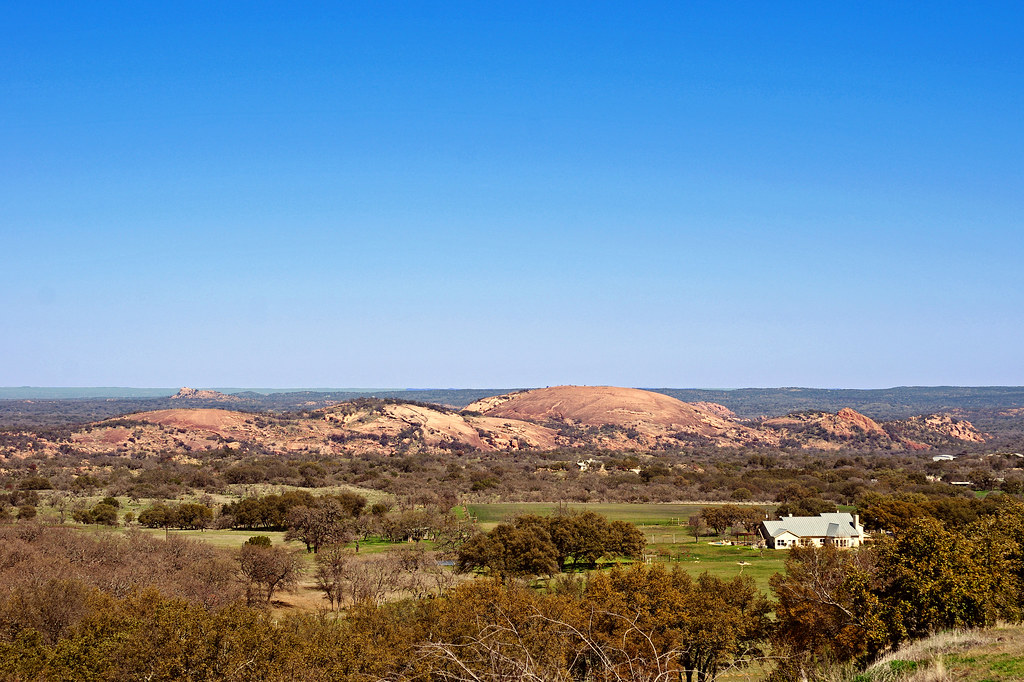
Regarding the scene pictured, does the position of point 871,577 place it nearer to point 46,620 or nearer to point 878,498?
point 46,620

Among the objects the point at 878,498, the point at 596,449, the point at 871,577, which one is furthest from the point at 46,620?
the point at 596,449

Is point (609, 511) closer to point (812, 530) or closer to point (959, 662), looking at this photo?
point (812, 530)

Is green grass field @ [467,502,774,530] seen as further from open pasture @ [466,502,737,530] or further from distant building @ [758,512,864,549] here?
distant building @ [758,512,864,549]

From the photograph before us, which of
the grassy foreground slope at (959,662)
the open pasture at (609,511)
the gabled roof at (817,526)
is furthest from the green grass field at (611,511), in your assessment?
the grassy foreground slope at (959,662)

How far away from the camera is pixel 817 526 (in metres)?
75.3

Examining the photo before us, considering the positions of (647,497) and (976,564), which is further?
(647,497)

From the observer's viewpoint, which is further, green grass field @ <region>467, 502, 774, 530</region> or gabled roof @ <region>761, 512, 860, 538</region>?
green grass field @ <region>467, 502, 774, 530</region>

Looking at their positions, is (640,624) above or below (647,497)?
above

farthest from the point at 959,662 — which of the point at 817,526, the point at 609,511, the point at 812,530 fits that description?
the point at 609,511

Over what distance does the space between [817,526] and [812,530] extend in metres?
0.84

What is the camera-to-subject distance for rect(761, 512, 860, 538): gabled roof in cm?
7281

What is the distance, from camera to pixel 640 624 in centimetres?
3328

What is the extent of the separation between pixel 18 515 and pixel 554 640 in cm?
6681

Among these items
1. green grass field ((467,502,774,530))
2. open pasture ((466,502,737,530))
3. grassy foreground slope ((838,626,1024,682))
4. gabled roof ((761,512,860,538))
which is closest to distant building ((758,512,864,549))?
gabled roof ((761,512,860,538))
